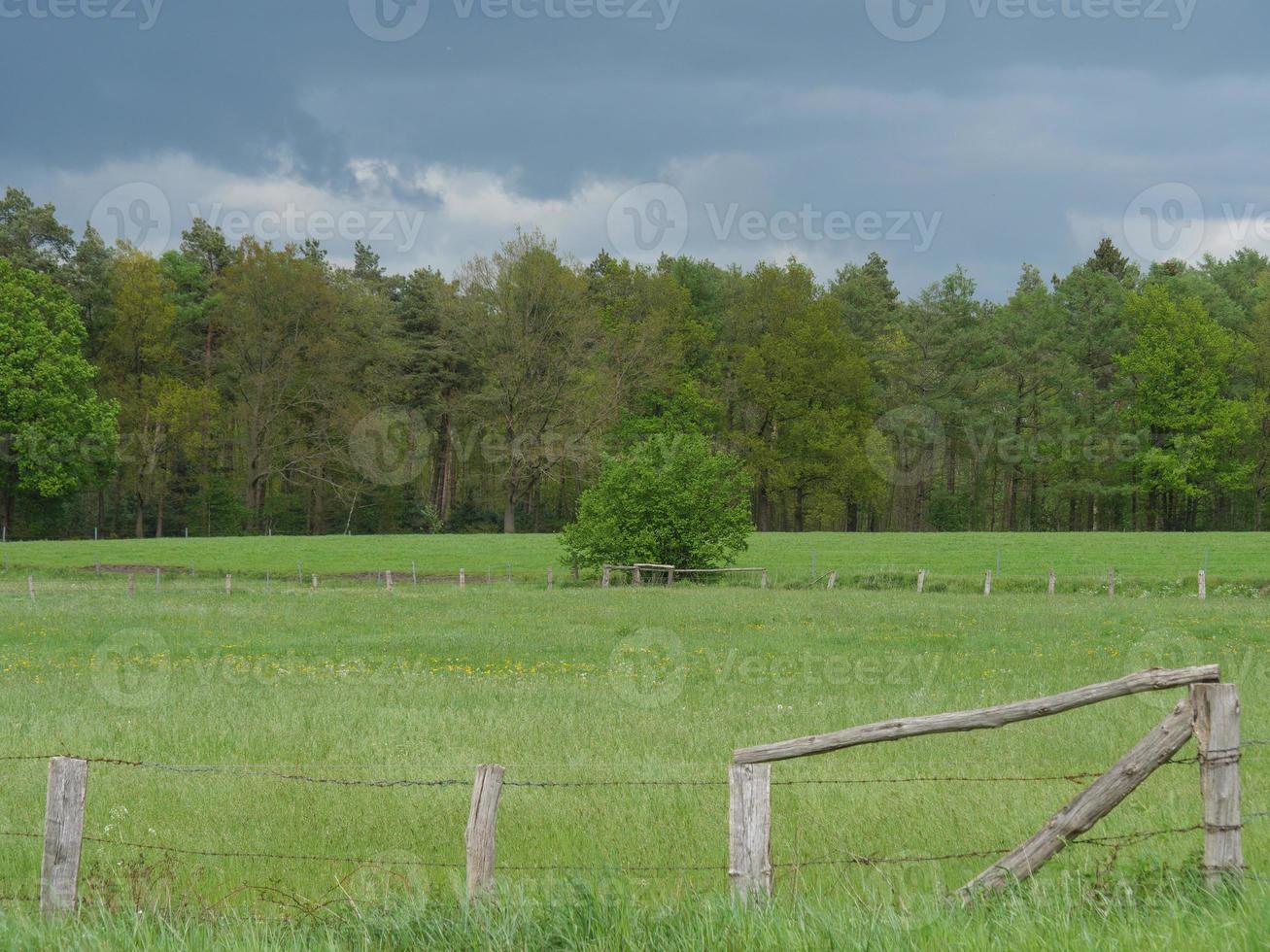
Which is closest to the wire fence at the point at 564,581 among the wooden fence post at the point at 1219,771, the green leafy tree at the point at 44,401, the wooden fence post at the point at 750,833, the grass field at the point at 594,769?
the grass field at the point at 594,769

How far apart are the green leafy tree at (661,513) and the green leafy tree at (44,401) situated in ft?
122

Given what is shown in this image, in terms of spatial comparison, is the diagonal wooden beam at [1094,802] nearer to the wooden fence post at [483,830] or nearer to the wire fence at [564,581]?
the wooden fence post at [483,830]

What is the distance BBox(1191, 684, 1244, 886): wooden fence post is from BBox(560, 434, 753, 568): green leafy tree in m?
37.6

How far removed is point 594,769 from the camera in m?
11.8

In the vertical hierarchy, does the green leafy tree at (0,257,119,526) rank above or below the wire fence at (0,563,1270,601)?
above

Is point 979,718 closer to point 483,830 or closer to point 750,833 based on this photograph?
point 750,833

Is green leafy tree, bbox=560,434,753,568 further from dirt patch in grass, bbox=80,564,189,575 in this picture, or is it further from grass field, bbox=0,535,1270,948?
dirt patch in grass, bbox=80,564,189,575

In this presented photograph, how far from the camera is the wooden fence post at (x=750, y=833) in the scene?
656 cm

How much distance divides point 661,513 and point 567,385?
103 ft

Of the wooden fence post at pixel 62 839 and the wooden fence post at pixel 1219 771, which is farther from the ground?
the wooden fence post at pixel 1219 771

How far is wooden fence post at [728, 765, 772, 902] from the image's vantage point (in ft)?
21.5

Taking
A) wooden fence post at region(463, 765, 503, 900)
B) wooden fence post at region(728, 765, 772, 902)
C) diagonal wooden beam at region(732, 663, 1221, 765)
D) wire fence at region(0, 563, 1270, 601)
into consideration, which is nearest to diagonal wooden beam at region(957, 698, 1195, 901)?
diagonal wooden beam at region(732, 663, 1221, 765)

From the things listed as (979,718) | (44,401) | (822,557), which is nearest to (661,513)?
(822,557)

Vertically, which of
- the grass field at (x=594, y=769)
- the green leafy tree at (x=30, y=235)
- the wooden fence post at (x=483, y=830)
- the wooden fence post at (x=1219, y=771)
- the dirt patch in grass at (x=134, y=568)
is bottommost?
the dirt patch in grass at (x=134, y=568)
